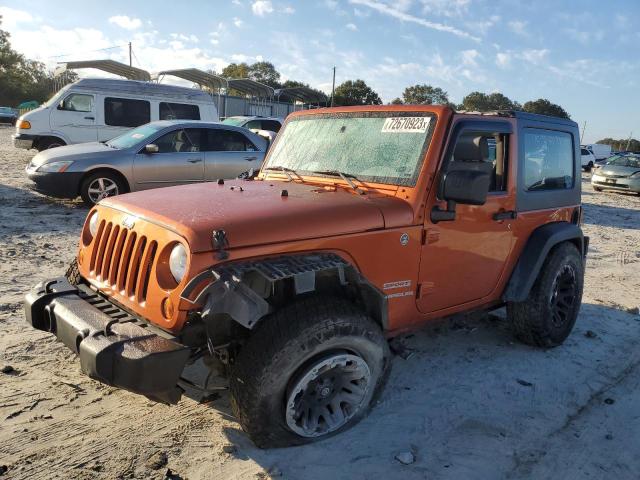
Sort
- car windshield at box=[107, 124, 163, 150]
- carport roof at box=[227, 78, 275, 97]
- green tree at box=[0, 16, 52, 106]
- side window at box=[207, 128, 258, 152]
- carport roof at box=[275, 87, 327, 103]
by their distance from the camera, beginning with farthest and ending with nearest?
1. green tree at box=[0, 16, 52, 106]
2. carport roof at box=[275, 87, 327, 103]
3. carport roof at box=[227, 78, 275, 97]
4. side window at box=[207, 128, 258, 152]
5. car windshield at box=[107, 124, 163, 150]

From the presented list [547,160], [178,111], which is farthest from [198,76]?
[547,160]

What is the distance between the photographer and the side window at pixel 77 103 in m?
11.9

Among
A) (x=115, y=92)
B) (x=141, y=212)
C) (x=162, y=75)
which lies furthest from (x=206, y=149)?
(x=162, y=75)

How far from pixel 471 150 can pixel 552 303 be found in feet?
5.81

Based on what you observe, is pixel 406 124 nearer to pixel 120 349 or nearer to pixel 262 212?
pixel 262 212

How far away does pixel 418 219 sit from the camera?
3121mm

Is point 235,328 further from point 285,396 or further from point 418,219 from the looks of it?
point 418,219

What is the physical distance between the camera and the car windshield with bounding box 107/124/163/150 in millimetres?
8664

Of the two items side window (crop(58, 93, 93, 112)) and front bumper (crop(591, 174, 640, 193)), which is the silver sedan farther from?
front bumper (crop(591, 174, 640, 193))

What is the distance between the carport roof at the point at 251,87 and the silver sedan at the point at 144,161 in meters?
13.5

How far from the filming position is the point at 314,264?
2621 millimetres

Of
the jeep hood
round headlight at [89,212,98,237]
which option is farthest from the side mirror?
round headlight at [89,212,98,237]

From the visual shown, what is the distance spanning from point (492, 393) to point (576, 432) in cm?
57

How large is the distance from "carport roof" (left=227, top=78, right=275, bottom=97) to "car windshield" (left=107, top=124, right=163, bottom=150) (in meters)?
13.5
